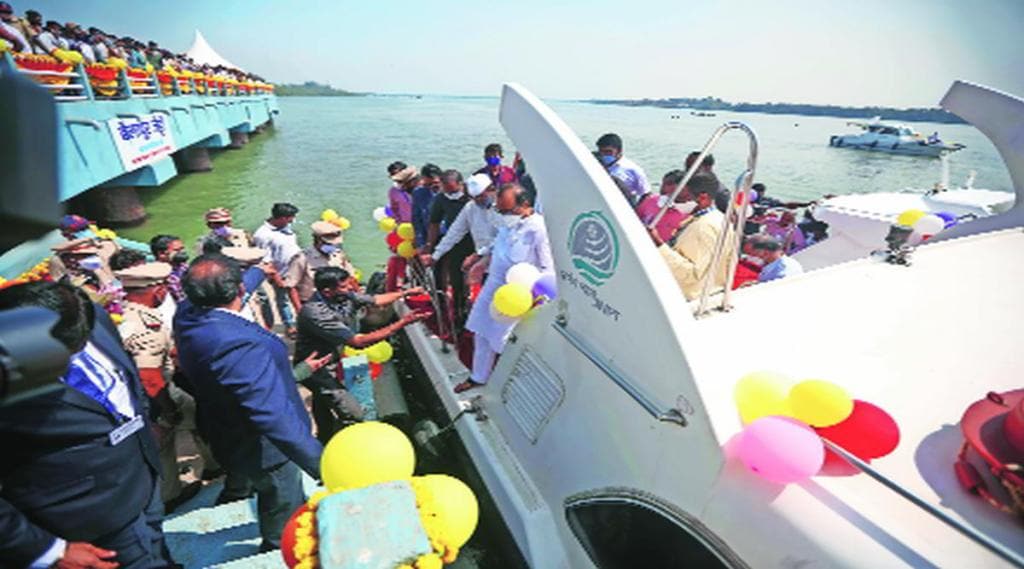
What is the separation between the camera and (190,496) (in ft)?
11.5

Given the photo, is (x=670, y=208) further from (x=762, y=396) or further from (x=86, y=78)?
(x=86, y=78)

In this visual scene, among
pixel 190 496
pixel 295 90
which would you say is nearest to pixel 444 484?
pixel 190 496

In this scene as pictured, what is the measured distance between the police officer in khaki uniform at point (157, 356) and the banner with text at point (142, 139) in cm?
838

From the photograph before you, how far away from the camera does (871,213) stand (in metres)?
6.33

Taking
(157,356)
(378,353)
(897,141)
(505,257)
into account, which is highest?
(505,257)

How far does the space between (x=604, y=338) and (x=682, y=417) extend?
1.48ft

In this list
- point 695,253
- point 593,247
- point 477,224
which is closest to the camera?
point 593,247

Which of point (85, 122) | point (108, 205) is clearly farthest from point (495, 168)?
point (108, 205)

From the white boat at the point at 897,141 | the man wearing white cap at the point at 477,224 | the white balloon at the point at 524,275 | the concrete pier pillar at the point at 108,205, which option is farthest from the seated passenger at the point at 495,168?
the white boat at the point at 897,141

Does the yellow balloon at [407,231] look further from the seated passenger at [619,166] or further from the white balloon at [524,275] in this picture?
the white balloon at [524,275]

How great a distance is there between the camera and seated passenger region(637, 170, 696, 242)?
4629 mm

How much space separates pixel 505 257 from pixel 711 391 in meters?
2.23

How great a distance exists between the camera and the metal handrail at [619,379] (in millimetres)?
1454

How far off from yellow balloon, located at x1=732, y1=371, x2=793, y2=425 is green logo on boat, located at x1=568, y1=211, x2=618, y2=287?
58 cm
